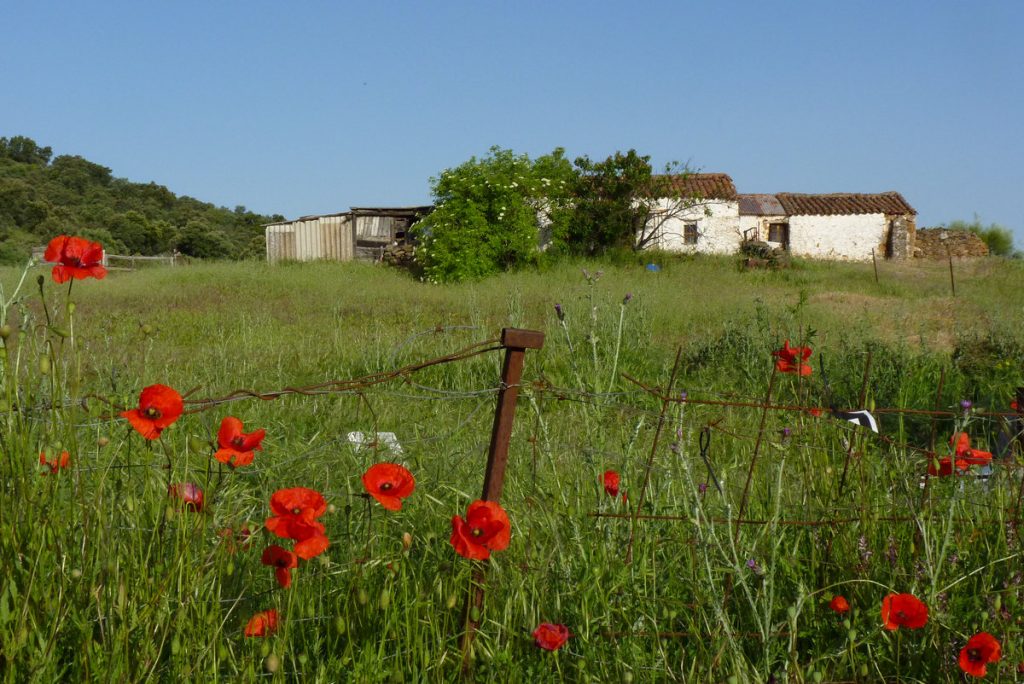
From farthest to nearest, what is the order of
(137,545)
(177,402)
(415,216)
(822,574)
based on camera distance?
(415,216), (822,574), (137,545), (177,402)

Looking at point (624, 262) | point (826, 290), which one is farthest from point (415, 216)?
point (826, 290)

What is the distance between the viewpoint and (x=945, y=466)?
2.35 meters

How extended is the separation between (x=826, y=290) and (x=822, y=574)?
56.0 feet

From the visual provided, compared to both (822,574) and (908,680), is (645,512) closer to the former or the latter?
(822,574)

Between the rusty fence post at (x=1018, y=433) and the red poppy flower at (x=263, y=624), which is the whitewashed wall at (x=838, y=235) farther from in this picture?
the red poppy flower at (x=263, y=624)

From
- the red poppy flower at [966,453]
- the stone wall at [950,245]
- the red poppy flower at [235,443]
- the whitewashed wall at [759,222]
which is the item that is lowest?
the red poppy flower at [966,453]

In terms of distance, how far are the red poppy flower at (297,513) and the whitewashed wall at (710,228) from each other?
25818 mm

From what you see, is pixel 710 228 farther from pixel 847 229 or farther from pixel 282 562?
pixel 282 562

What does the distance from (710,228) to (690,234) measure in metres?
0.84

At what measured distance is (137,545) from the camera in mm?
1954

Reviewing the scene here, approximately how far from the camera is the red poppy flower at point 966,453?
7.53 ft

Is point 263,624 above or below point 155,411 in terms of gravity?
below

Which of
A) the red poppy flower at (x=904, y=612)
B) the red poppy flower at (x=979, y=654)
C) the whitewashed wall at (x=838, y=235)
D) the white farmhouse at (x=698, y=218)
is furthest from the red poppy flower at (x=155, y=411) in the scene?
the whitewashed wall at (x=838, y=235)

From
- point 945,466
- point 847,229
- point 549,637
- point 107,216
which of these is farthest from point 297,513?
point 107,216
